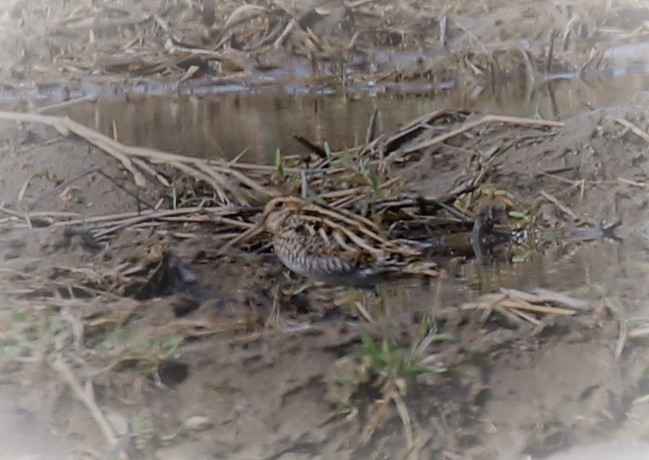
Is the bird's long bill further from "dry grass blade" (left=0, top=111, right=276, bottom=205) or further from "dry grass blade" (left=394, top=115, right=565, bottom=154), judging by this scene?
"dry grass blade" (left=394, top=115, right=565, bottom=154)

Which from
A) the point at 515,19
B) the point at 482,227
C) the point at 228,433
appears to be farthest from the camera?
the point at 515,19

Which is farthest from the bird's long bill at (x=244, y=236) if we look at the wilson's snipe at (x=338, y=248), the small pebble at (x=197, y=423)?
the small pebble at (x=197, y=423)

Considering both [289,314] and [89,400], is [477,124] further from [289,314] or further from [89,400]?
[89,400]

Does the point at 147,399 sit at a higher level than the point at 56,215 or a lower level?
lower

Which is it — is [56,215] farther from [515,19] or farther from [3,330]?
[515,19]

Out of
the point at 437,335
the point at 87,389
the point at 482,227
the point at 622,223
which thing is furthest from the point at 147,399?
the point at 622,223

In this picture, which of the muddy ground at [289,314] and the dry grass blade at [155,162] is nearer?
the muddy ground at [289,314]

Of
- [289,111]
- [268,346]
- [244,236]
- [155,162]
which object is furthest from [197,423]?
[289,111]

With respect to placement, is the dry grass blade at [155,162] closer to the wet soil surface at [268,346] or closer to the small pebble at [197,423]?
the wet soil surface at [268,346]
